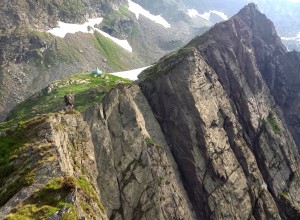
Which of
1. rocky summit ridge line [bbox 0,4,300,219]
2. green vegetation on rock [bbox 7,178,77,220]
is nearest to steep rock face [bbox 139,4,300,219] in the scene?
rocky summit ridge line [bbox 0,4,300,219]

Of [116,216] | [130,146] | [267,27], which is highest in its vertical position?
[267,27]

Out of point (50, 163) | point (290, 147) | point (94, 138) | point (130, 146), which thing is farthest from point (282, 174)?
point (50, 163)

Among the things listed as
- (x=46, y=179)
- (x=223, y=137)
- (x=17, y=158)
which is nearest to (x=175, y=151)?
(x=223, y=137)

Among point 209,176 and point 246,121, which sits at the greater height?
point 246,121

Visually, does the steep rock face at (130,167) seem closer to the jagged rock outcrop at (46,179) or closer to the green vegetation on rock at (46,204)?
the jagged rock outcrop at (46,179)

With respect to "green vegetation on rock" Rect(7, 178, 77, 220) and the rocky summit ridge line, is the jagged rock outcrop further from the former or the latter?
the rocky summit ridge line

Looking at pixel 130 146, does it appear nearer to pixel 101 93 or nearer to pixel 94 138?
pixel 94 138

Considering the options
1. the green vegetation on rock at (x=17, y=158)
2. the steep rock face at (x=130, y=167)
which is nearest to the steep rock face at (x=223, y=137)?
the steep rock face at (x=130, y=167)

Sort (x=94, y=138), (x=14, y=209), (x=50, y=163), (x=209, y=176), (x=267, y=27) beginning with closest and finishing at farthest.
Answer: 1. (x=14, y=209)
2. (x=50, y=163)
3. (x=94, y=138)
4. (x=209, y=176)
5. (x=267, y=27)
